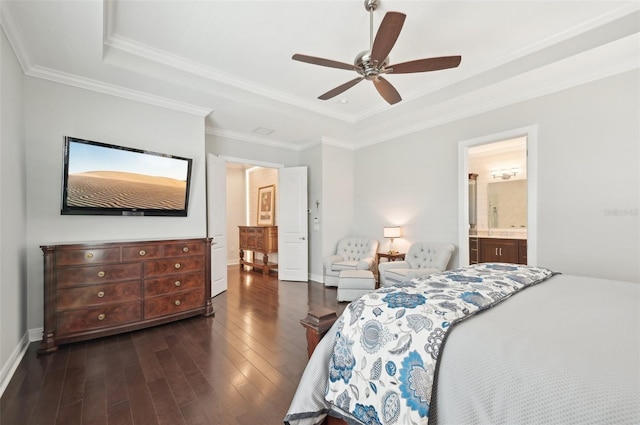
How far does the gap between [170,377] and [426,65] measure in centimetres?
325

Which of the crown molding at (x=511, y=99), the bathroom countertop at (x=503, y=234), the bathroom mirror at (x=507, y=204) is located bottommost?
the bathroom countertop at (x=503, y=234)

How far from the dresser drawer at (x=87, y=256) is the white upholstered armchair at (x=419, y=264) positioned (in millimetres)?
3302

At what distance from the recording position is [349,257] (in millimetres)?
5371

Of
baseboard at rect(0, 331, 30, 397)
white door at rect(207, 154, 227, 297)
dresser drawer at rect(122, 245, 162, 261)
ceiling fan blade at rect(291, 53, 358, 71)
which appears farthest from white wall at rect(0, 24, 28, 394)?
ceiling fan blade at rect(291, 53, 358, 71)

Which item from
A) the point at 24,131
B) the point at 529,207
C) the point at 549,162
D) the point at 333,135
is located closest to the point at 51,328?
the point at 24,131

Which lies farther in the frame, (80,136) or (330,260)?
(330,260)

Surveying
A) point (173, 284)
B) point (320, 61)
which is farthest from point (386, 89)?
point (173, 284)

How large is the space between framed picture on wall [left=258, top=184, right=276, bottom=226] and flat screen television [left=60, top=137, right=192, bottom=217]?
3.10 meters

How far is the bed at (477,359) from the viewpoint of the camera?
33.2 inches

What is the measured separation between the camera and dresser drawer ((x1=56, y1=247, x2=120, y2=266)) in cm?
266

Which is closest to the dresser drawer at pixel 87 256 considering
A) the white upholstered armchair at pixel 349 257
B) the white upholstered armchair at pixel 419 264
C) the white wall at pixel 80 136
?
the white wall at pixel 80 136

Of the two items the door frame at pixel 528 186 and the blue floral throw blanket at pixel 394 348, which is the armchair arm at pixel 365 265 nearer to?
the door frame at pixel 528 186

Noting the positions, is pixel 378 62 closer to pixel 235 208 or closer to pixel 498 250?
pixel 498 250

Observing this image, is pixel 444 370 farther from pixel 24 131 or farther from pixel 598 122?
pixel 24 131
